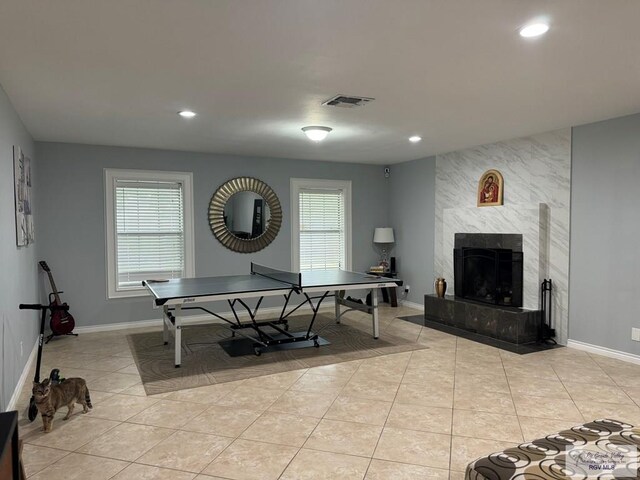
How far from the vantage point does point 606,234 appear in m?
4.49

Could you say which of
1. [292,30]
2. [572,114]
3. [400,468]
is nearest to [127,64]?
[292,30]

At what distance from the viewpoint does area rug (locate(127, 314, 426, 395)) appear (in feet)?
13.0

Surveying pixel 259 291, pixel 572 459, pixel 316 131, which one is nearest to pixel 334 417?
pixel 259 291

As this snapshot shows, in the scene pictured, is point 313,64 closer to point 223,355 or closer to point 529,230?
point 223,355

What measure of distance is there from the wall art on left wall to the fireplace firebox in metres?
5.01

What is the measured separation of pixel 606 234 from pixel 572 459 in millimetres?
3372

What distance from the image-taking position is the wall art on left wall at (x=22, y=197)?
3.71 meters

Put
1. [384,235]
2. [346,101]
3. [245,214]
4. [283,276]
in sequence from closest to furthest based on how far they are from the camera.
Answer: [346,101] → [283,276] → [245,214] → [384,235]

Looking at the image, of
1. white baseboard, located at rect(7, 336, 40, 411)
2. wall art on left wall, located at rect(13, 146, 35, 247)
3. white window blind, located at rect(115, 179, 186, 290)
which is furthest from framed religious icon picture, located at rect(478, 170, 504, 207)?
white baseboard, located at rect(7, 336, 40, 411)

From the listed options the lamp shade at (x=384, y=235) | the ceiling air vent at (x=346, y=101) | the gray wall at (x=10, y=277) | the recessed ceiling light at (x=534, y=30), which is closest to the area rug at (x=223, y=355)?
the gray wall at (x=10, y=277)

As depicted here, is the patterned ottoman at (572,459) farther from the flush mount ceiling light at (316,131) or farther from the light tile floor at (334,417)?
the flush mount ceiling light at (316,131)

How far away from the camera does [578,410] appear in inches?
126

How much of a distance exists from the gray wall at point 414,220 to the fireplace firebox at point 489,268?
2.52 feet

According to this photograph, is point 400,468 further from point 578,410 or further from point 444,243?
point 444,243
